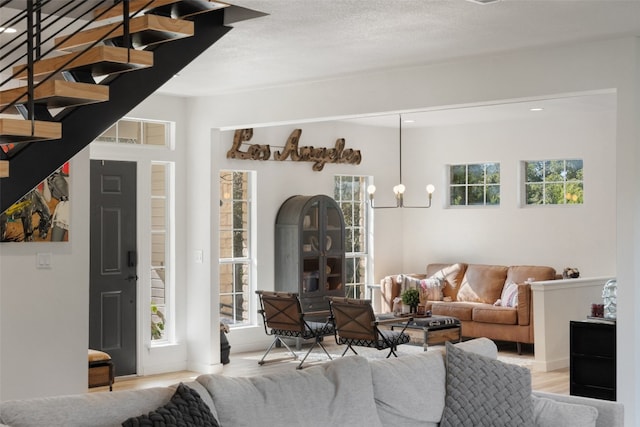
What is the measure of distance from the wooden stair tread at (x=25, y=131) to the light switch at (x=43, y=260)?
6.81ft

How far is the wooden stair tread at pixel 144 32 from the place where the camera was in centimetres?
454

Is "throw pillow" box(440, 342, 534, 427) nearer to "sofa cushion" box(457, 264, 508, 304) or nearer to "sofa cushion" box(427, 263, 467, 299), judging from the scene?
"sofa cushion" box(457, 264, 508, 304)

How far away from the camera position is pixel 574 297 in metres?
9.23

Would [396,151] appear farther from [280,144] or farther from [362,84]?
[362,84]

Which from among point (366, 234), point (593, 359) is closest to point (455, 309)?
point (366, 234)

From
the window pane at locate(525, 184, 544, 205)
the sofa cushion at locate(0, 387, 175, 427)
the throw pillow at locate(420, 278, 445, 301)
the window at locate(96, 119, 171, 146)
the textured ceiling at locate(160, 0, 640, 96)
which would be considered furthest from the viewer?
the throw pillow at locate(420, 278, 445, 301)

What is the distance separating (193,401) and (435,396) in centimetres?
139

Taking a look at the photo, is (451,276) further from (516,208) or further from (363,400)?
(363,400)

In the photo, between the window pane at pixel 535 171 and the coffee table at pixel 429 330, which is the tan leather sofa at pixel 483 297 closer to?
the coffee table at pixel 429 330

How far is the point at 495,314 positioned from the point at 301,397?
6513 millimetres

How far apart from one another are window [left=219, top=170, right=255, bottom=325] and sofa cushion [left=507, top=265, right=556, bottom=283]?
3.08 m

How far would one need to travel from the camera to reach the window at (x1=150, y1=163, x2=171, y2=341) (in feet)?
28.9

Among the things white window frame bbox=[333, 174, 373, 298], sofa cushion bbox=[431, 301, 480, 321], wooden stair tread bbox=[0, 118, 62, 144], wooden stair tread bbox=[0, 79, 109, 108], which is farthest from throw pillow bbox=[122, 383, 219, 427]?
white window frame bbox=[333, 174, 373, 298]

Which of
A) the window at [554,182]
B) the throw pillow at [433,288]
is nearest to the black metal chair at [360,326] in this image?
the throw pillow at [433,288]
